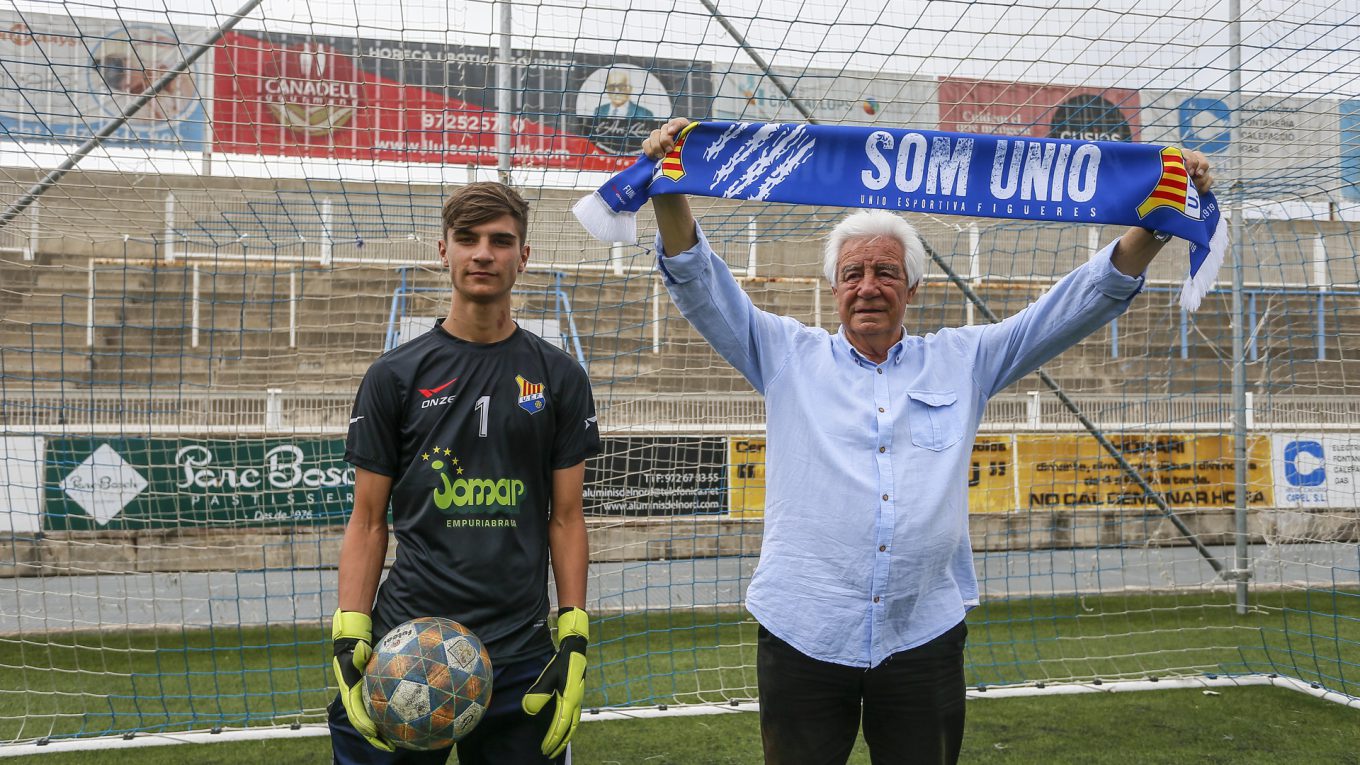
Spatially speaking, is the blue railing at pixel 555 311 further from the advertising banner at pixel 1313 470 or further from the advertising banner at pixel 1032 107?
the advertising banner at pixel 1313 470

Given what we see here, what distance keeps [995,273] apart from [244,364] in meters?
6.24

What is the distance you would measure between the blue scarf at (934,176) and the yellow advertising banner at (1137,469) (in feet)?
17.0

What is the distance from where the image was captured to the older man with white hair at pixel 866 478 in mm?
1922

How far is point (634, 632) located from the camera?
579cm

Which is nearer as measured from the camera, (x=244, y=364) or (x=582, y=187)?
(x=582, y=187)

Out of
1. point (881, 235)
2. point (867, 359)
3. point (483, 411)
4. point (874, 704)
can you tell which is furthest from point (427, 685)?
point (881, 235)

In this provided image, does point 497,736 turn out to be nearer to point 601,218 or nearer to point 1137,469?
point 601,218

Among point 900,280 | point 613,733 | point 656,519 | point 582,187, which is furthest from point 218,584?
point 900,280

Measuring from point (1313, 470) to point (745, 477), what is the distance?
4.18 meters

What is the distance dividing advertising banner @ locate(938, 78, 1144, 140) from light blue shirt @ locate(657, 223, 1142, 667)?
2032 mm

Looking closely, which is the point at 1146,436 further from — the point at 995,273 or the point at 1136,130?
the point at 1136,130

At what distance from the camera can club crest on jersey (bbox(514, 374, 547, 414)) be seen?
2.04 meters

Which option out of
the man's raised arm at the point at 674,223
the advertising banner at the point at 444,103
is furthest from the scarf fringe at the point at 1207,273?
the advertising banner at the point at 444,103

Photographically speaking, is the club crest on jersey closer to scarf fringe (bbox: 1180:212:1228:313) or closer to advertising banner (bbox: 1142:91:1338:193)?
scarf fringe (bbox: 1180:212:1228:313)
